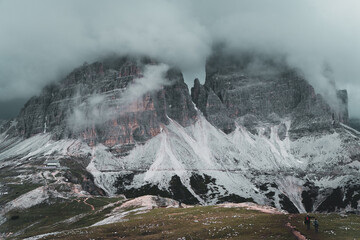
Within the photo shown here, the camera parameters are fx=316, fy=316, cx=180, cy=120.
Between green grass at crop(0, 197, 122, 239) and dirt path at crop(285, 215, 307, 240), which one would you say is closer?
dirt path at crop(285, 215, 307, 240)

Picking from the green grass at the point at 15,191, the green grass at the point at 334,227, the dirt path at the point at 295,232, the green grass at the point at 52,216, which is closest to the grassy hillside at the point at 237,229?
the green grass at the point at 334,227

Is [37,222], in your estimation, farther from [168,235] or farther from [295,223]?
[295,223]

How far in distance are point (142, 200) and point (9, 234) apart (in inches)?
1798

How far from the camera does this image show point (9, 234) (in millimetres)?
106062

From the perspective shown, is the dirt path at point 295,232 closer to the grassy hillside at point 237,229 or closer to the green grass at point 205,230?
the grassy hillside at point 237,229

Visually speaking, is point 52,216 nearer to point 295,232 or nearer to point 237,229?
point 237,229

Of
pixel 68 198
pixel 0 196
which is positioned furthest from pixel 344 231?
pixel 0 196

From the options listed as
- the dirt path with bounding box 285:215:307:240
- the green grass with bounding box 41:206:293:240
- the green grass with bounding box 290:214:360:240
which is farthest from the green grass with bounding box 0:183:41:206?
the green grass with bounding box 290:214:360:240

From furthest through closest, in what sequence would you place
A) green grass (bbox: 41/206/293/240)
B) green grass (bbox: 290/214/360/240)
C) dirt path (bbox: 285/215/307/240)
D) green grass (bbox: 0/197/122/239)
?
1. green grass (bbox: 0/197/122/239)
2. green grass (bbox: 41/206/293/240)
3. green grass (bbox: 290/214/360/240)
4. dirt path (bbox: 285/215/307/240)

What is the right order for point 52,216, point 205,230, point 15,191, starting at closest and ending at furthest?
1. point 205,230
2. point 52,216
3. point 15,191

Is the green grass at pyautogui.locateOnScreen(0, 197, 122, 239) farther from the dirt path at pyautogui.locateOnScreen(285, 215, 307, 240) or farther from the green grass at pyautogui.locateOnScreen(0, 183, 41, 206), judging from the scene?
the dirt path at pyautogui.locateOnScreen(285, 215, 307, 240)

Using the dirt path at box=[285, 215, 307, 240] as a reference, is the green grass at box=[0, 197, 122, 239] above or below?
below

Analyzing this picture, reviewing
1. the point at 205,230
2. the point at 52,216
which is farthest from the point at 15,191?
the point at 205,230

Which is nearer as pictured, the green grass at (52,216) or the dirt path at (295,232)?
the dirt path at (295,232)
